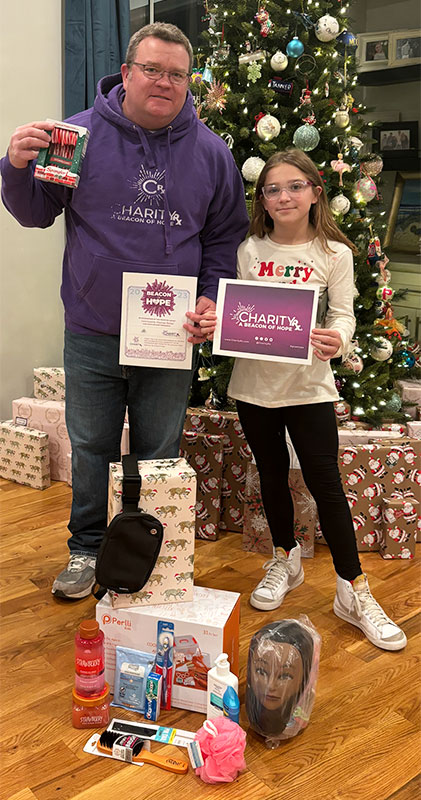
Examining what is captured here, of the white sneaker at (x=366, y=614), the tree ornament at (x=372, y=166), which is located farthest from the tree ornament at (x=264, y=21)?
the white sneaker at (x=366, y=614)

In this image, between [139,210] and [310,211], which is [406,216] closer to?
[310,211]

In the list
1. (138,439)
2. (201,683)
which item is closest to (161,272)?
(138,439)

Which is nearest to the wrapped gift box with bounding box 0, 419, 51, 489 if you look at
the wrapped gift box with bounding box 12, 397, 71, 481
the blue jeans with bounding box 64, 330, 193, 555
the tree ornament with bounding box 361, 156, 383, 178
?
the wrapped gift box with bounding box 12, 397, 71, 481

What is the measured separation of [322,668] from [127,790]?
65 cm

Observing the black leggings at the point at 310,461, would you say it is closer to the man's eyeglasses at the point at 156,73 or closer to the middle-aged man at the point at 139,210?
the middle-aged man at the point at 139,210

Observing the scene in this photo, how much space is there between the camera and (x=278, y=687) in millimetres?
1610

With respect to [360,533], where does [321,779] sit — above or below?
below

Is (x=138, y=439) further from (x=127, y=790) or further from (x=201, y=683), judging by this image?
(x=127, y=790)

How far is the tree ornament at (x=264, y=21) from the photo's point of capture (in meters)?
2.86

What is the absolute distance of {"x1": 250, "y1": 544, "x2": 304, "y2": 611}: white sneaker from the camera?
2189mm

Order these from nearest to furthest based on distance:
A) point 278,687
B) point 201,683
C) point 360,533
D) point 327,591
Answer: point 278,687 → point 201,683 → point 327,591 → point 360,533

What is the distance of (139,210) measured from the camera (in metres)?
1.91

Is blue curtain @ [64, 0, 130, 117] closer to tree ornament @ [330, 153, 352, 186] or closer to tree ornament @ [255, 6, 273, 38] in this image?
tree ornament @ [255, 6, 273, 38]

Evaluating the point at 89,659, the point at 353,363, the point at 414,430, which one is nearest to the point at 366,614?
the point at 89,659
